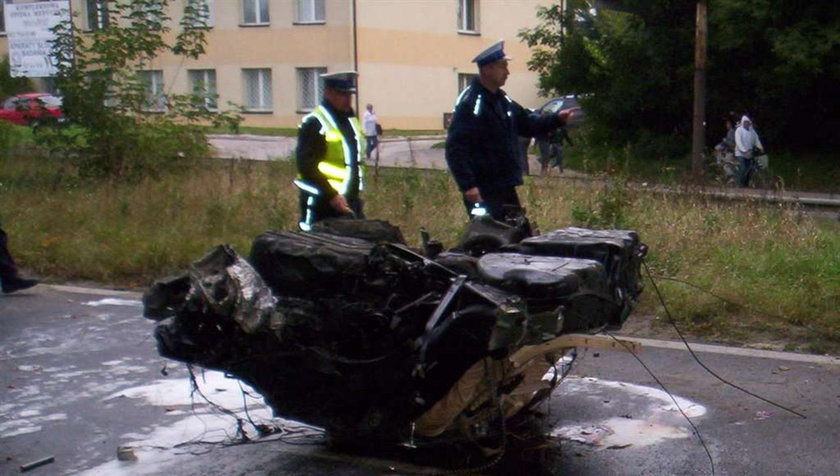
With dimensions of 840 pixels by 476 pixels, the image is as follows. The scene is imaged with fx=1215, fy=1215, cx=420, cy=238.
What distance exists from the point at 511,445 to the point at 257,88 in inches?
1600

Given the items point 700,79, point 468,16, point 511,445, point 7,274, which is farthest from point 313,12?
point 511,445

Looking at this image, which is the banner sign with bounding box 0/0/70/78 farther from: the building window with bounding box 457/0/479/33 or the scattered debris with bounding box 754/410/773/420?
the building window with bounding box 457/0/479/33

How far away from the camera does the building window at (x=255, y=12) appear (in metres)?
44.1

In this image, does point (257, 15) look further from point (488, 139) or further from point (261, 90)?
point (488, 139)

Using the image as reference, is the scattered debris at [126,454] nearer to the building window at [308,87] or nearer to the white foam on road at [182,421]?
the white foam on road at [182,421]

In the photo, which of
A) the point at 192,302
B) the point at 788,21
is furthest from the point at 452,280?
the point at 788,21

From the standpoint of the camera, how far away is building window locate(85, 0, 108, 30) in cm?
1564

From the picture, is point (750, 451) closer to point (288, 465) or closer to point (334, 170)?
point (288, 465)

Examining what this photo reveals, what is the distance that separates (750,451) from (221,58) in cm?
4109

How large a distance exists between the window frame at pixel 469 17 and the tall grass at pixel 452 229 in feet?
107

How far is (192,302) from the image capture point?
16.9 feet

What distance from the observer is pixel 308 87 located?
145 ft

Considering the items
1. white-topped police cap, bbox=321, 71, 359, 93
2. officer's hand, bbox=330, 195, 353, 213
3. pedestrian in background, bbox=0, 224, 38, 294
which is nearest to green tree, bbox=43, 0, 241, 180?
pedestrian in background, bbox=0, 224, 38, 294

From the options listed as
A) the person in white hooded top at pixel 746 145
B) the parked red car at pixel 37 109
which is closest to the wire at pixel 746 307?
the parked red car at pixel 37 109
